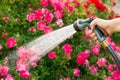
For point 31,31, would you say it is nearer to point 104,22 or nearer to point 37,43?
point 37,43

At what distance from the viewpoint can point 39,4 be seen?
4145mm

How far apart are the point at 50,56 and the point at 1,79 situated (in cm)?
55

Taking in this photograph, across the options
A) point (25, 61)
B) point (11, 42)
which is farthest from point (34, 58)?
point (11, 42)

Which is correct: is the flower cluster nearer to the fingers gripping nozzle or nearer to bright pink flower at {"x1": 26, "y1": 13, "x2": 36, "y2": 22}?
bright pink flower at {"x1": 26, "y1": 13, "x2": 36, "y2": 22}

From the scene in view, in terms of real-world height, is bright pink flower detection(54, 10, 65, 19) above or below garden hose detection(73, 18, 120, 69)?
above

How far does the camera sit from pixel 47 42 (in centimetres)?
352

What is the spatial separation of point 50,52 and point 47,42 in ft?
0.62

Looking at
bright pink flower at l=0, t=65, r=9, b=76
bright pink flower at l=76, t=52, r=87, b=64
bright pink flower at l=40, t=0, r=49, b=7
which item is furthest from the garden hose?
bright pink flower at l=40, t=0, r=49, b=7

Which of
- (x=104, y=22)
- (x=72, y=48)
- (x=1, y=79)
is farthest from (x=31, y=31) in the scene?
(x=104, y=22)

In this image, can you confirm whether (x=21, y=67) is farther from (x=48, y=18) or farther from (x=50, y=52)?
(x=48, y=18)

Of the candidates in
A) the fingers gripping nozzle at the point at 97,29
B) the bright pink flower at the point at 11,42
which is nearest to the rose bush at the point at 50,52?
the bright pink flower at the point at 11,42

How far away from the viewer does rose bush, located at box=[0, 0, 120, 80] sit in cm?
365

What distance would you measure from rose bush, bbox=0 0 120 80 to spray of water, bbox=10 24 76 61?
2.3 inches

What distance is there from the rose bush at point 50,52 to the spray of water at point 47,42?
0.19 ft
